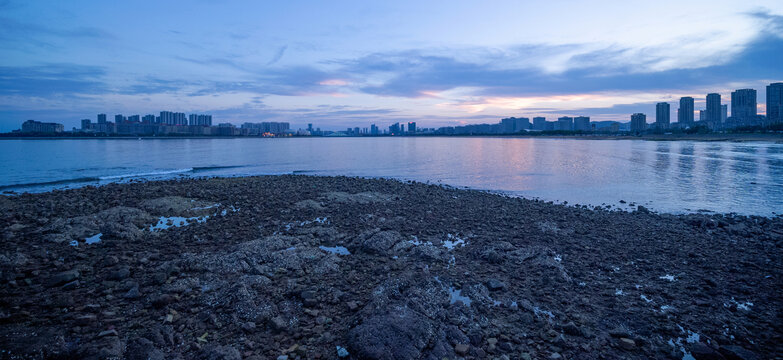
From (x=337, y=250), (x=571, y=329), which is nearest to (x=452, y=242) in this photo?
(x=337, y=250)

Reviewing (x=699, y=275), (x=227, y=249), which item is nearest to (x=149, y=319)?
(x=227, y=249)

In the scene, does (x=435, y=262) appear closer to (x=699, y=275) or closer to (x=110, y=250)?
(x=699, y=275)

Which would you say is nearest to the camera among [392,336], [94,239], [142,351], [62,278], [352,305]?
[142,351]

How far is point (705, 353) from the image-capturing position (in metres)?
5.55

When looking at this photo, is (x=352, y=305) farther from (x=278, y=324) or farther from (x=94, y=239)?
(x=94, y=239)

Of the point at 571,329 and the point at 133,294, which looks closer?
the point at 571,329

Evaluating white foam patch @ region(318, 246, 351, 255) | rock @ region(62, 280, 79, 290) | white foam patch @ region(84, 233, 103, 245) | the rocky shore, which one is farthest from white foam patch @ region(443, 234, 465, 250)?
white foam patch @ region(84, 233, 103, 245)

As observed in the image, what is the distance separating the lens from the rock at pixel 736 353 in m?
5.44

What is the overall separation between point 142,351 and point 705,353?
8.23m

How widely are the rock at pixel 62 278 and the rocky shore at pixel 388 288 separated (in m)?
0.03

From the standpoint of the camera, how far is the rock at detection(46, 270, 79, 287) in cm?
760

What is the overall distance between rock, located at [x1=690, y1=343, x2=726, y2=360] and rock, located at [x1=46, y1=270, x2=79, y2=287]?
11.6 meters

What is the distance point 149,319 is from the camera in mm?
6223

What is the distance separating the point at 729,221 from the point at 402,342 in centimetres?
1568
